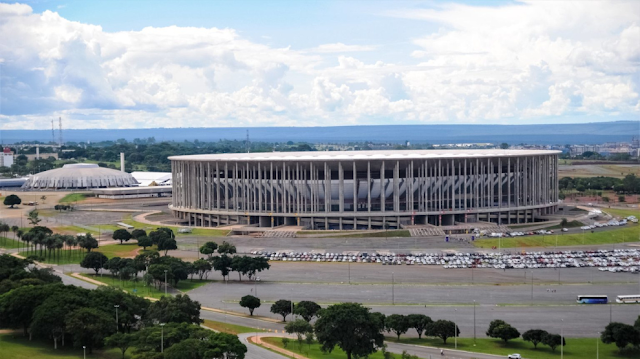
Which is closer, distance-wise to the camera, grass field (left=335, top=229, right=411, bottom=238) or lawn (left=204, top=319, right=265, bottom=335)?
lawn (left=204, top=319, right=265, bottom=335)

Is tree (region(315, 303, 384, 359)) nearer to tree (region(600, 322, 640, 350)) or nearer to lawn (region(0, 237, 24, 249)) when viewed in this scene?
tree (region(600, 322, 640, 350))

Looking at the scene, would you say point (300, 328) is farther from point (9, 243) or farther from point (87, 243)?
point (9, 243)

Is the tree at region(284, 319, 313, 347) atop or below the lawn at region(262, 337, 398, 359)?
atop

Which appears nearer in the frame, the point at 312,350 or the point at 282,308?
the point at 312,350

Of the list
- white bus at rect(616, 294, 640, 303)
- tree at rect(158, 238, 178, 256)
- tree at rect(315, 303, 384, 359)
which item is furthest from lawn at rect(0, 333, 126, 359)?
white bus at rect(616, 294, 640, 303)

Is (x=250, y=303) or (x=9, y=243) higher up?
(x=250, y=303)

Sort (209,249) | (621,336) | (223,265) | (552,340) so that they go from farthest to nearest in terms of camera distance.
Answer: (209,249), (223,265), (552,340), (621,336)

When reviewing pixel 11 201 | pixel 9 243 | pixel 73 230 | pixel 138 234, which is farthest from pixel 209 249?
pixel 11 201
